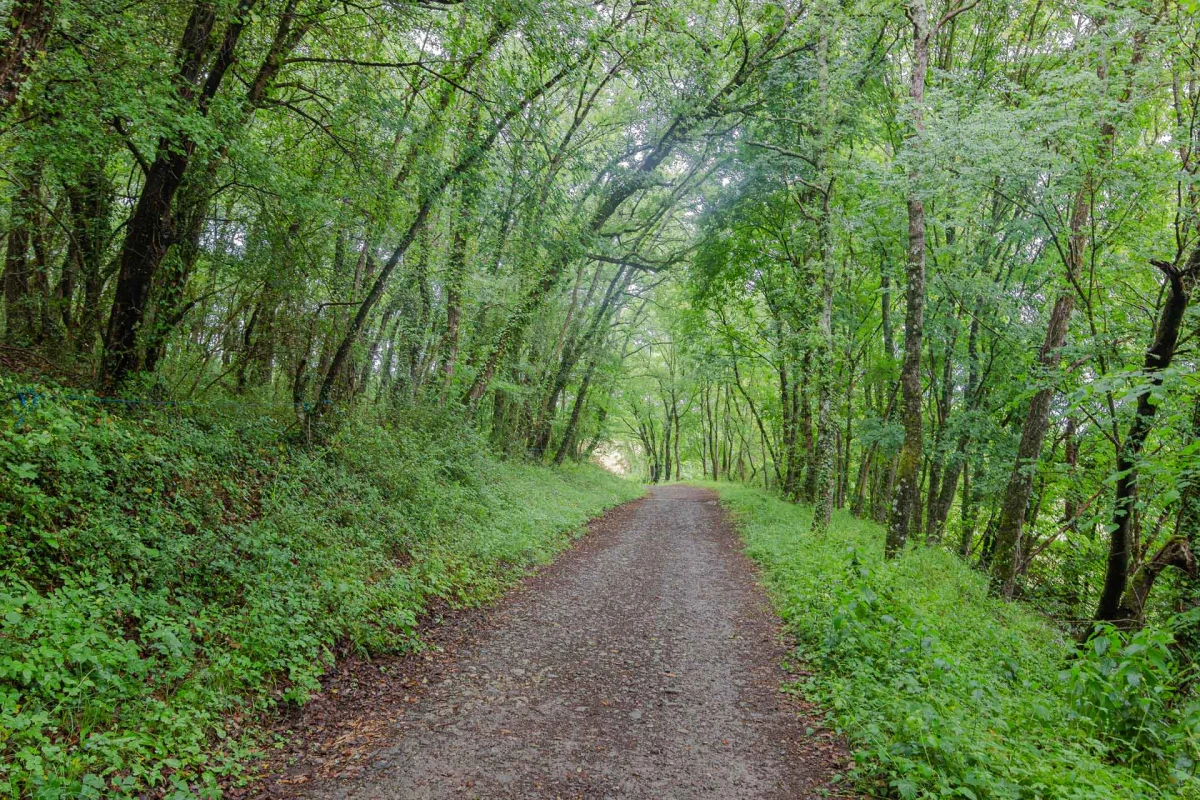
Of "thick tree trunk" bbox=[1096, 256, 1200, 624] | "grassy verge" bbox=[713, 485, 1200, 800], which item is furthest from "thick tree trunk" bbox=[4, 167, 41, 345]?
"thick tree trunk" bbox=[1096, 256, 1200, 624]

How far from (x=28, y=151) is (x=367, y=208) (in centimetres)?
373

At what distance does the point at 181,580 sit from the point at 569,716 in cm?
362

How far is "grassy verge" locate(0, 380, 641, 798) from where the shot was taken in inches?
135

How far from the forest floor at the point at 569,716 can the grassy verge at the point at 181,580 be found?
1.65 feet

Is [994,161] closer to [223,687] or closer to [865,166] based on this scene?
[865,166]

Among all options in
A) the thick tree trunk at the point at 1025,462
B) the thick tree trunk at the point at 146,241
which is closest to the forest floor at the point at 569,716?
the thick tree trunk at the point at 146,241

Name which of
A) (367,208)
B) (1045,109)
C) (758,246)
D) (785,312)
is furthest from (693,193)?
(367,208)

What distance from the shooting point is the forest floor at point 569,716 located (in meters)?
3.99

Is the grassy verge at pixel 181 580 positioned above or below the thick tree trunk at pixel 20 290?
below

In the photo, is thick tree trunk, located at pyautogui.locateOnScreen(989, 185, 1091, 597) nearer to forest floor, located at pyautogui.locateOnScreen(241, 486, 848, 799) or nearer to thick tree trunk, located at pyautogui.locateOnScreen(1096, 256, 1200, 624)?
thick tree trunk, located at pyautogui.locateOnScreen(1096, 256, 1200, 624)

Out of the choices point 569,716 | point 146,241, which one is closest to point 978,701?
point 569,716

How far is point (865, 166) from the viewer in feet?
37.1

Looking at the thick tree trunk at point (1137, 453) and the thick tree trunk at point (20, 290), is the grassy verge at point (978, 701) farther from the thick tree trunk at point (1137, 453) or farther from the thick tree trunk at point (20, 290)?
the thick tree trunk at point (20, 290)

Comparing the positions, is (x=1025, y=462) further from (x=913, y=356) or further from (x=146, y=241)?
(x=146, y=241)
